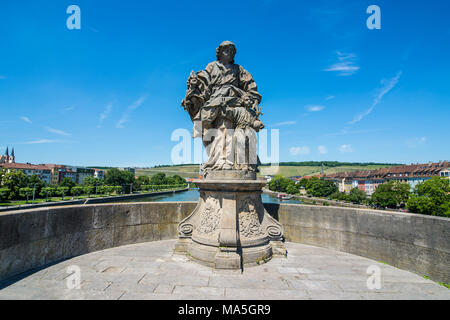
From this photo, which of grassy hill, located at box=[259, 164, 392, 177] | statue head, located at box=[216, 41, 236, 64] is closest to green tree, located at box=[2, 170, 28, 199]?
statue head, located at box=[216, 41, 236, 64]

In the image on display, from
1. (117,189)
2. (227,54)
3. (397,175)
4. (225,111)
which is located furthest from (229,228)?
(397,175)

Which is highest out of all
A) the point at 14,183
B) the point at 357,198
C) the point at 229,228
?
the point at 229,228

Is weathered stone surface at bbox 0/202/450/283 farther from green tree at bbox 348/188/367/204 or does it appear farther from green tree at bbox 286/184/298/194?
green tree at bbox 286/184/298/194

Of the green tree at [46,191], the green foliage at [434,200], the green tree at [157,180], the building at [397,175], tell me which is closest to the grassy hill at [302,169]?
the green tree at [157,180]

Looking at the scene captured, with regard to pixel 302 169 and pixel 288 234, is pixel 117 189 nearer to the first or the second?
pixel 288 234

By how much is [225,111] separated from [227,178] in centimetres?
157

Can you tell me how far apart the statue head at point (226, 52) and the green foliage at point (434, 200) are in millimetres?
37459

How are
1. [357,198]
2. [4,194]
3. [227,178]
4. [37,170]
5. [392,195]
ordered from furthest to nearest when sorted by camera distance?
[37,170] < [357,198] < [392,195] < [4,194] < [227,178]

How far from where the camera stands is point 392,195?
172 feet

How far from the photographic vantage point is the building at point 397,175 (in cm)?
6357

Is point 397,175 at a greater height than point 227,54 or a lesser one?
lesser

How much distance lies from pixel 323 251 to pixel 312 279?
1.91 meters
